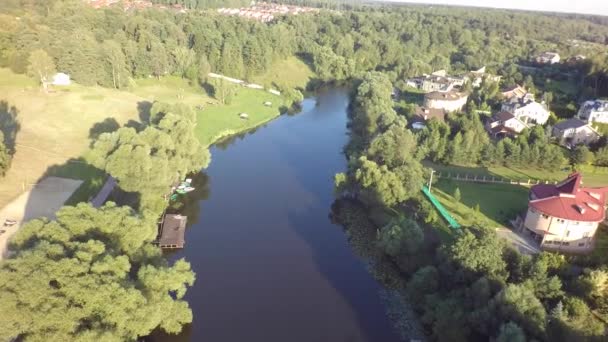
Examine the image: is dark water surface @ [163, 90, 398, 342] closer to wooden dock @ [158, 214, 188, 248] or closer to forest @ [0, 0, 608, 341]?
wooden dock @ [158, 214, 188, 248]

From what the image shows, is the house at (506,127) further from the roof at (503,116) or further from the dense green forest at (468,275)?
the dense green forest at (468,275)

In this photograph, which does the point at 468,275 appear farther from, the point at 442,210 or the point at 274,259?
the point at 274,259

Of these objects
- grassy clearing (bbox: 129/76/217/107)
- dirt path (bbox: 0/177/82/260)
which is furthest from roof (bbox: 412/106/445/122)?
dirt path (bbox: 0/177/82/260)

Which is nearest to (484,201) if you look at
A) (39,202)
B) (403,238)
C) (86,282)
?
(403,238)

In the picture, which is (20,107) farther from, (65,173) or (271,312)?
(271,312)

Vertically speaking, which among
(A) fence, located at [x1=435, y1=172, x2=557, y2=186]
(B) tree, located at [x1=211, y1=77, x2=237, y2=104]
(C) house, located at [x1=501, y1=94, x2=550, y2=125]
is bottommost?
(A) fence, located at [x1=435, y1=172, x2=557, y2=186]

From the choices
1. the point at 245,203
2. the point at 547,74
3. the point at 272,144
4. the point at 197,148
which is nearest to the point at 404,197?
the point at 245,203
